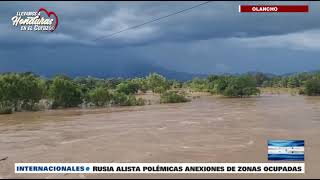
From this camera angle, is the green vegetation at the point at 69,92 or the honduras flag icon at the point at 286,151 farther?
the green vegetation at the point at 69,92

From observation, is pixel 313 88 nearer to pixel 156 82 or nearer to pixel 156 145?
pixel 156 82

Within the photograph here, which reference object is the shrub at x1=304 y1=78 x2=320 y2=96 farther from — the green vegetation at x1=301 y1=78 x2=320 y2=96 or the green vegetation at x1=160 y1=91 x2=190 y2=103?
the green vegetation at x1=160 y1=91 x2=190 y2=103

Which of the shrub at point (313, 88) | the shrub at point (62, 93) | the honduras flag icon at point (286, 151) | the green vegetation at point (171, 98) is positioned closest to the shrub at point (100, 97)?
the shrub at point (62, 93)

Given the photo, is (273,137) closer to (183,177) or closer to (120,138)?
(120,138)

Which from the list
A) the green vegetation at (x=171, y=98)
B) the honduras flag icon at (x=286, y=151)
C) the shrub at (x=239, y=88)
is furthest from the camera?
the shrub at (x=239, y=88)

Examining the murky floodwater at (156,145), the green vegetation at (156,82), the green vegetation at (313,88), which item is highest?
the green vegetation at (156,82)

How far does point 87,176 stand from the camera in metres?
11.4

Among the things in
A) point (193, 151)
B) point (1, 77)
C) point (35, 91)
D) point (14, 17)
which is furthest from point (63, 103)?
point (193, 151)

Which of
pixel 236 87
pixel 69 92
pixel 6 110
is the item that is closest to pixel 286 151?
pixel 6 110

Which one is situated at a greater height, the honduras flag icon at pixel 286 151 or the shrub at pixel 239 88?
the shrub at pixel 239 88

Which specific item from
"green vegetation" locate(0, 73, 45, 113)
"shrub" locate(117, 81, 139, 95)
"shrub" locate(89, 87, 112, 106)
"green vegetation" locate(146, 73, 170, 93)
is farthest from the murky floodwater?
"green vegetation" locate(146, 73, 170, 93)

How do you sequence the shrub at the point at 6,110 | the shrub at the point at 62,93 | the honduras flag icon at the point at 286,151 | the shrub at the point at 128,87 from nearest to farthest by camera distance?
the honduras flag icon at the point at 286,151 → the shrub at the point at 6,110 → the shrub at the point at 62,93 → the shrub at the point at 128,87

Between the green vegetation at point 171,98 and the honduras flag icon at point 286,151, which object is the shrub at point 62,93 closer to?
the green vegetation at point 171,98

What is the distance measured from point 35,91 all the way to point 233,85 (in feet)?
123
